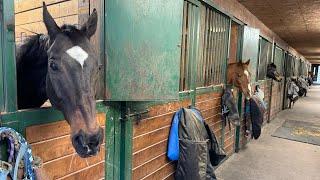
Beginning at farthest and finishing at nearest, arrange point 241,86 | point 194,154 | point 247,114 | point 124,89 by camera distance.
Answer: point 247,114 < point 241,86 < point 194,154 < point 124,89

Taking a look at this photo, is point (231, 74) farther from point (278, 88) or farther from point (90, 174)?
point (278, 88)

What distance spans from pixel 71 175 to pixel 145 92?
2.07ft

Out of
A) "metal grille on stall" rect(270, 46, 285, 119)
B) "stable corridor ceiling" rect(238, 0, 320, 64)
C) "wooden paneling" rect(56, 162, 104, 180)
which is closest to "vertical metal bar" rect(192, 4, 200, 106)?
"wooden paneling" rect(56, 162, 104, 180)

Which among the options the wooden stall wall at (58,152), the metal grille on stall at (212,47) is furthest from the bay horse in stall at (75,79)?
the metal grille on stall at (212,47)

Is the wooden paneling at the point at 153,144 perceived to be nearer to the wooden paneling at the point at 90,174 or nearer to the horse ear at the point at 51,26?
the wooden paneling at the point at 90,174

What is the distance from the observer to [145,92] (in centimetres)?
171

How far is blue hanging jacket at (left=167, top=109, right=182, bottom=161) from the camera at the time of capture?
8.27 ft

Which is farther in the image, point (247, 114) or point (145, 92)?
point (247, 114)

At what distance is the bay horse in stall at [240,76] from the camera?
3.83 m

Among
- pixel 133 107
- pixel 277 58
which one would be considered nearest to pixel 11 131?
pixel 133 107

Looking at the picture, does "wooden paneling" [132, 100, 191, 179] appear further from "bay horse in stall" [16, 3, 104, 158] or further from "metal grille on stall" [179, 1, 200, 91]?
"bay horse in stall" [16, 3, 104, 158]

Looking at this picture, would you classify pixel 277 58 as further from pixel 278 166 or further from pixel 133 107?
pixel 133 107

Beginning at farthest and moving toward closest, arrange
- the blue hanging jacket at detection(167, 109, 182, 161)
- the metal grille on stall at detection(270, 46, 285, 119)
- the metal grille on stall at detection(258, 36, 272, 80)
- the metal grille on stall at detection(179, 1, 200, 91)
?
the metal grille on stall at detection(270, 46, 285, 119), the metal grille on stall at detection(258, 36, 272, 80), the metal grille on stall at detection(179, 1, 200, 91), the blue hanging jacket at detection(167, 109, 182, 161)

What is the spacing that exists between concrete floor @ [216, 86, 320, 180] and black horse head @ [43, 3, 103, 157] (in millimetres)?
2716
